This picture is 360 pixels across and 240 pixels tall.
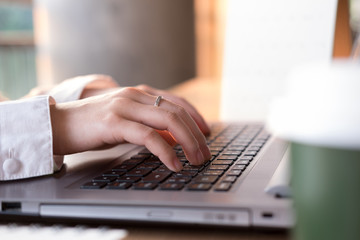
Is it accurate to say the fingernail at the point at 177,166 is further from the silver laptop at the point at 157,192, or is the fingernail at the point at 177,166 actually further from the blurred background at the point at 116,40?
the blurred background at the point at 116,40

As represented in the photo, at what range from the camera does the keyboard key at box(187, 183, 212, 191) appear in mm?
446

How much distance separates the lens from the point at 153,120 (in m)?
0.55

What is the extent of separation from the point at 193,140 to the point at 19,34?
11.6 ft

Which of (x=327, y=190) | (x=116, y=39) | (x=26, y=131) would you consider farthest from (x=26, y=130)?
(x=116, y=39)

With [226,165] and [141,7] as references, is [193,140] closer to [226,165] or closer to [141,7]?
[226,165]

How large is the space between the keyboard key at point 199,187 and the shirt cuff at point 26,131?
20 cm

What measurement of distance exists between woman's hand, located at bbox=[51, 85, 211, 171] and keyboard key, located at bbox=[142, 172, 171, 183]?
15mm

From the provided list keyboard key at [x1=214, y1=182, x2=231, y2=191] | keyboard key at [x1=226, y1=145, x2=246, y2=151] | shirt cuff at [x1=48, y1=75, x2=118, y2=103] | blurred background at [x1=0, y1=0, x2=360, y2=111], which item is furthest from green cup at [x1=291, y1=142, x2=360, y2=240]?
blurred background at [x1=0, y1=0, x2=360, y2=111]

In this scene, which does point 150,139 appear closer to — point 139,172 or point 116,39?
point 139,172

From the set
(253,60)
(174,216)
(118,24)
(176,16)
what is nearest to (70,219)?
(174,216)

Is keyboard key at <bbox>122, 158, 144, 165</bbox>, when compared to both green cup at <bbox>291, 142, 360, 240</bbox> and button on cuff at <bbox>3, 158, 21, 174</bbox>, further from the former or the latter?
green cup at <bbox>291, 142, 360, 240</bbox>

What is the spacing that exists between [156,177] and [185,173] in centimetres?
3

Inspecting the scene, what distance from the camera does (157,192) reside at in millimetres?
447

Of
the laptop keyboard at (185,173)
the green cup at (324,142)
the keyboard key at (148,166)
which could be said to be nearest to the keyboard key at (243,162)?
the laptop keyboard at (185,173)
